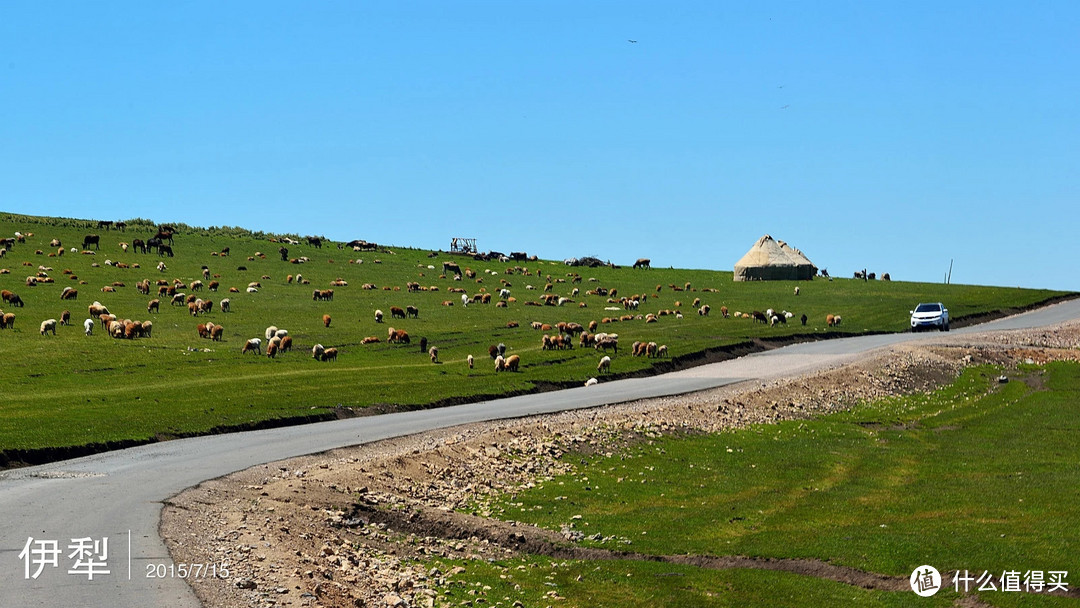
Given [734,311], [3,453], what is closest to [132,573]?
[3,453]

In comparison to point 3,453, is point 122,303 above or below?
above

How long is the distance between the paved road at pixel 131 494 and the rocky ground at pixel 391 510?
756 millimetres

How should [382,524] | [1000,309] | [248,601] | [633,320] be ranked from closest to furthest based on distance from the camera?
1. [248,601]
2. [382,524]
3. [633,320]
4. [1000,309]

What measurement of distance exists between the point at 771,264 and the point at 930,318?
1759 inches

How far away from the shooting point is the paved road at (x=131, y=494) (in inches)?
687

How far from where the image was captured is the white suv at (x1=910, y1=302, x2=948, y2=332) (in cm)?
8694

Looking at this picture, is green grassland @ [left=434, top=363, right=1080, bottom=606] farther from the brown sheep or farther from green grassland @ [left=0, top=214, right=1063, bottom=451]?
the brown sheep

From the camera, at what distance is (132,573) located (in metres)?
18.3

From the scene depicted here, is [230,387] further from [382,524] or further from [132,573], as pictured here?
[132,573]

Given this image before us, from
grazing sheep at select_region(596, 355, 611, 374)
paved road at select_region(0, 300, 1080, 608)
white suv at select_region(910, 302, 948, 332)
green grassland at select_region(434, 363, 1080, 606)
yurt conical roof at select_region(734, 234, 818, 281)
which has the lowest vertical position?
green grassland at select_region(434, 363, 1080, 606)

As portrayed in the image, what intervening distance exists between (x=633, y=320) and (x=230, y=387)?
4546cm

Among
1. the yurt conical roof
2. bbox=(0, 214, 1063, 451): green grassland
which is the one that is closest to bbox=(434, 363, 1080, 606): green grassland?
bbox=(0, 214, 1063, 451): green grassland

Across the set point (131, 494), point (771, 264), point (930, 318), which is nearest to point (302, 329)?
point (131, 494)

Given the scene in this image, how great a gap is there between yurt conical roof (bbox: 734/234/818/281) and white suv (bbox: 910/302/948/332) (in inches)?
1657
